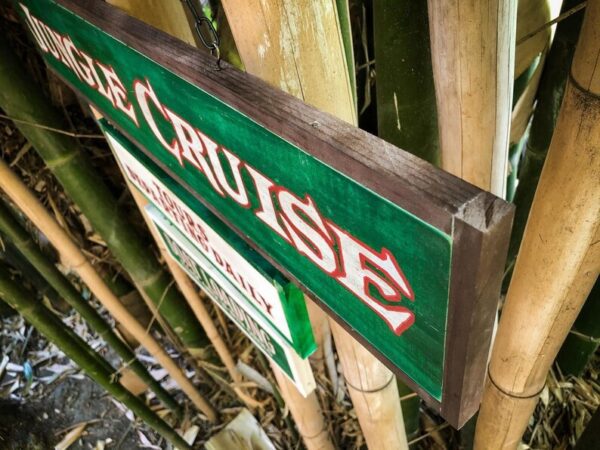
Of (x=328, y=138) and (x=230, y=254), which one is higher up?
(x=328, y=138)

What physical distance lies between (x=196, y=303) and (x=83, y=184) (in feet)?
1.98

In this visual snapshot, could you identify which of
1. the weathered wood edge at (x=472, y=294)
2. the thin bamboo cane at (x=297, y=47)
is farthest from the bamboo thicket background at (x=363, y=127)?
the weathered wood edge at (x=472, y=294)

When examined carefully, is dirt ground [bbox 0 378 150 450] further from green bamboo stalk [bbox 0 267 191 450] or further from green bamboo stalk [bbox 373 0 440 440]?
green bamboo stalk [bbox 373 0 440 440]

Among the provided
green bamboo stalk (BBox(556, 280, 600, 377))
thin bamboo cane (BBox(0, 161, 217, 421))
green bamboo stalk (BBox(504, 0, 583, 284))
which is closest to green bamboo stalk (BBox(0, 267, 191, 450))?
thin bamboo cane (BBox(0, 161, 217, 421))

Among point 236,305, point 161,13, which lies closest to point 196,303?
point 236,305

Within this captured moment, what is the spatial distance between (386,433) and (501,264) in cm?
86

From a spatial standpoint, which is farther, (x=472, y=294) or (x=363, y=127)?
(x=363, y=127)

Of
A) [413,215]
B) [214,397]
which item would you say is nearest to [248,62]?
[413,215]

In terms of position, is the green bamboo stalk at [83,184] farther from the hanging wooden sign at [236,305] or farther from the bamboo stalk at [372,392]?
the bamboo stalk at [372,392]

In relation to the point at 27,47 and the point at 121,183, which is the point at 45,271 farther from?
the point at 27,47

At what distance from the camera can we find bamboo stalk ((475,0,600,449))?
0.55 meters

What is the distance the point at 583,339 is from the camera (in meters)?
1.55

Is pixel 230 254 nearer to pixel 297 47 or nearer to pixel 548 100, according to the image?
pixel 297 47

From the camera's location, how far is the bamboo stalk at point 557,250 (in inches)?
21.6
